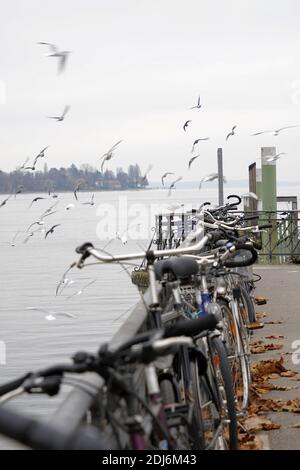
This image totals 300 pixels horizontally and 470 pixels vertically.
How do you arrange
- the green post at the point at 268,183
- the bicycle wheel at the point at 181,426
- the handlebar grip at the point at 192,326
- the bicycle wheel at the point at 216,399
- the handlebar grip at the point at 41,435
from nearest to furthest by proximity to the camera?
the handlebar grip at the point at 41,435 → the handlebar grip at the point at 192,326 → the bicycle wheel at the point at 181,426 → the bicycle wheel at the point at 216,399 → the green post at the point at 268,183

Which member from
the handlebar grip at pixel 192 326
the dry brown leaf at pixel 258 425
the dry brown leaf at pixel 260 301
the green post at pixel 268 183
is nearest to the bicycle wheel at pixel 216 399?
the dry brown leaf at pixel 258 425

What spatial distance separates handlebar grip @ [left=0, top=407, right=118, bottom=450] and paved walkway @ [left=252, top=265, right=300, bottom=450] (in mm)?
4235

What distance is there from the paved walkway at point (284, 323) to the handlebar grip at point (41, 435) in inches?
167

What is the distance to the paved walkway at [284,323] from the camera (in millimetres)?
6449

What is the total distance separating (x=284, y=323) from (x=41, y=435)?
31.6 ft

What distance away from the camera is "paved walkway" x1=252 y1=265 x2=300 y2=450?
6449 millimetres

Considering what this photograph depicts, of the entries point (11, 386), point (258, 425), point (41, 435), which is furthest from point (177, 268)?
point (41, 435)

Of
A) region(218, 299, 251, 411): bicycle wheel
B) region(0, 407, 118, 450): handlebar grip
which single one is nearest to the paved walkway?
region(218, 299, 251, 411): bicycle wheel

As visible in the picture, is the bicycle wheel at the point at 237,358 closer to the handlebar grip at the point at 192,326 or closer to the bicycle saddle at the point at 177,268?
the bicycle saddle at the point at 177,268

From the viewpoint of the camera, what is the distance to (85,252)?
13.2 ft
